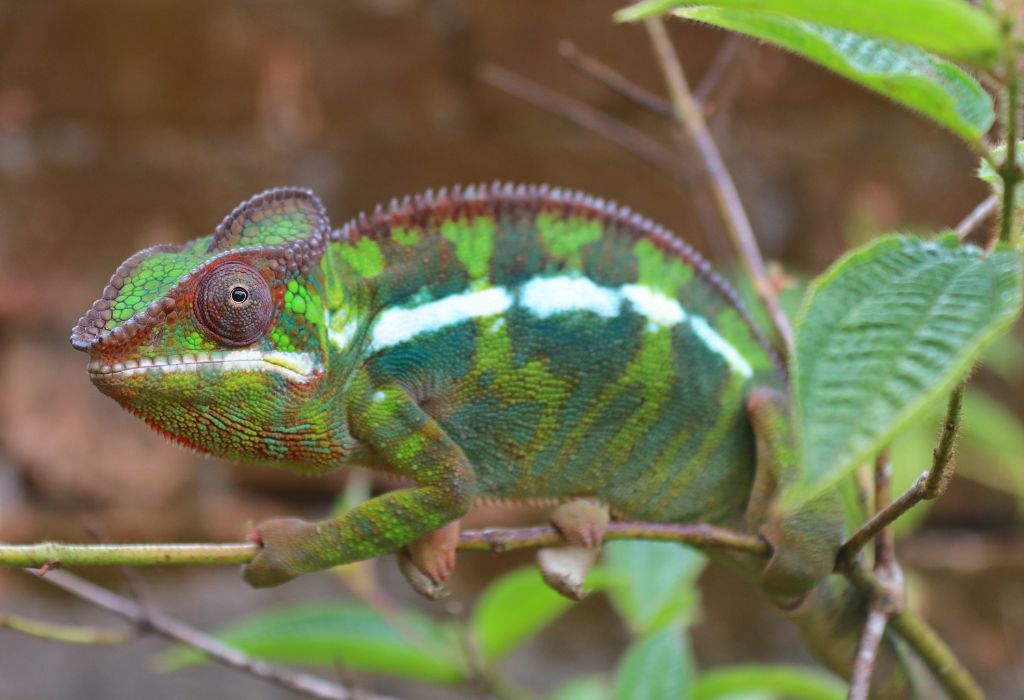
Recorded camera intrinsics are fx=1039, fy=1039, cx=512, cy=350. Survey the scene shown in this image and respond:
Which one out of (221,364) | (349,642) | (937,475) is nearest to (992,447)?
Result: (349,642)

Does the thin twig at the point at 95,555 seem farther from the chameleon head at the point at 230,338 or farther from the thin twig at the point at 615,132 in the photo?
the thin twig at the point at 615,132

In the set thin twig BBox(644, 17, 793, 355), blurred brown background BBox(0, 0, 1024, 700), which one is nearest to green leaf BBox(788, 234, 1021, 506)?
thin twig BBox(644, 17, 793, 355)

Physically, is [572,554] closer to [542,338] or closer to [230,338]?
[542,338]

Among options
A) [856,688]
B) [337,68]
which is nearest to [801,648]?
[337,68]

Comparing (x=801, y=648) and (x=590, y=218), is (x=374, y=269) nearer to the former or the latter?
(x=590, y=218)

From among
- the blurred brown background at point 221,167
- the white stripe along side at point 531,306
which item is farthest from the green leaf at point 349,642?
the blurred brown background at point 221,167

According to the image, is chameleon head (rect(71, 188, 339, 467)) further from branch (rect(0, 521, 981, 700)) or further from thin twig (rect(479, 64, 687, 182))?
thin twig (rect(479, 64, 687, 182))
